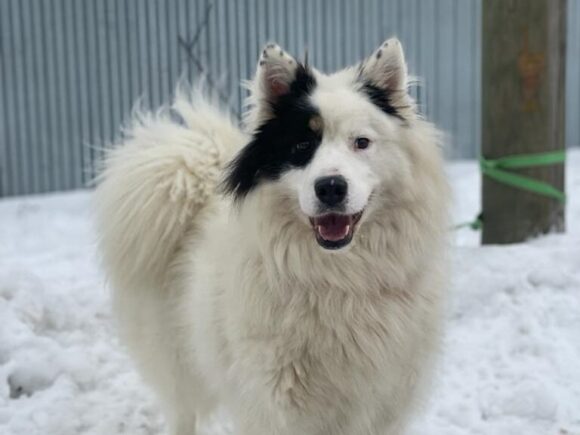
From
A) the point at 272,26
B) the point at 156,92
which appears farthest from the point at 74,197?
the point at 272,26

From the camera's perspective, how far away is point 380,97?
281 centimetres

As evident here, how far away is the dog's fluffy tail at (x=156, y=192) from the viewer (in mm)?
3314

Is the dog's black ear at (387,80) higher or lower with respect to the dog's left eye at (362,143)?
higher

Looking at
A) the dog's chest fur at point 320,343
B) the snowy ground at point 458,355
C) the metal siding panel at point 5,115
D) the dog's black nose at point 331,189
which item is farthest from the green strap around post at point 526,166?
the metal siding panel at point 5,115

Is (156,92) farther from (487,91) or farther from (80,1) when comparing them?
(487,91)

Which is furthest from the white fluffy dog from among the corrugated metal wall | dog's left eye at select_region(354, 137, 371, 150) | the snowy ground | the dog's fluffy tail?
the corrugated metal wall

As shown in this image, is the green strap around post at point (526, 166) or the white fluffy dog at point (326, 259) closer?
the white fluffy dog at point (326, 259)

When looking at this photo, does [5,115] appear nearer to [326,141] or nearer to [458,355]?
[458,355]

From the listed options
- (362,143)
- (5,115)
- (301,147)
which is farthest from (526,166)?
(5,115)

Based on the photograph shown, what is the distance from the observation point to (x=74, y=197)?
7570 millimetres

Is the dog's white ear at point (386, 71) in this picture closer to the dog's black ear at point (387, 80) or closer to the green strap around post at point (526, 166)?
the dog's black ear at point (387, 80)

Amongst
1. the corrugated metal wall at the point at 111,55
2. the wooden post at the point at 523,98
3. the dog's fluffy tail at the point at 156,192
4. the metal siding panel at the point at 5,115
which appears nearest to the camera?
the dog's fluffy tail at the point at 156,192

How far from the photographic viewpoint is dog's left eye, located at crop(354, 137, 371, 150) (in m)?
2.68

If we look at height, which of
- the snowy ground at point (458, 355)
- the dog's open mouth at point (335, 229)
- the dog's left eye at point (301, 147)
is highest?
the dog's left eye at point (301, 147)
